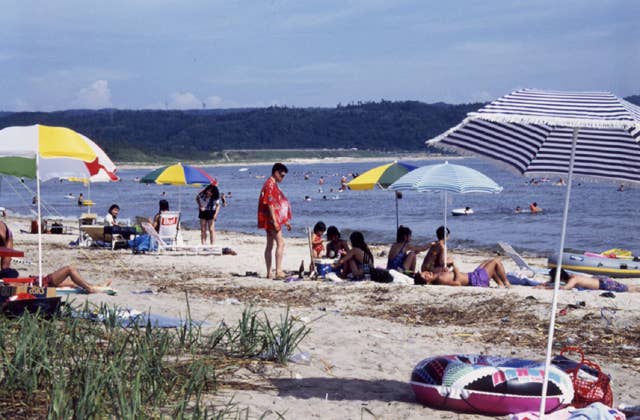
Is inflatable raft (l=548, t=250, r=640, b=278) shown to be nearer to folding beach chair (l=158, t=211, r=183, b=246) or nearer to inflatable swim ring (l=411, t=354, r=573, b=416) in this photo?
folding beach chair (l=158, t=211, r=183, b=246)

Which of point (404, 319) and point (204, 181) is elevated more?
point (204, 181)

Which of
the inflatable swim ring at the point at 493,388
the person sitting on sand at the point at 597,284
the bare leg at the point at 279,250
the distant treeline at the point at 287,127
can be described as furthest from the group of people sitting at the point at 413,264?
the distant treeline at the point at 287,127

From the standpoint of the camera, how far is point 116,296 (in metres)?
9.45

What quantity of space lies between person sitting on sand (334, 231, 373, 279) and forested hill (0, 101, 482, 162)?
149 metres

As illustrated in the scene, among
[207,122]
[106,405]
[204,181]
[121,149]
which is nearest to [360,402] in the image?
[106,405]

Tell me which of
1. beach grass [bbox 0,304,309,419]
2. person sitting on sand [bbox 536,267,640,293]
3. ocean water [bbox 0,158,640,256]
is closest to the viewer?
beach grass [bbox 0,304,309,419]

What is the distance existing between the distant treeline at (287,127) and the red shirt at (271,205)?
148 metres

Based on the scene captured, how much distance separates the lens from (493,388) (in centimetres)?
513

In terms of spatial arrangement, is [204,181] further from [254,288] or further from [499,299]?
[499,299]

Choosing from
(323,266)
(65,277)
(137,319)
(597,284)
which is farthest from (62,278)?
(597,284)

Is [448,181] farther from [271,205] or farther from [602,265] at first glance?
[602,265]

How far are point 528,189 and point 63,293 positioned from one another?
47.7 meters

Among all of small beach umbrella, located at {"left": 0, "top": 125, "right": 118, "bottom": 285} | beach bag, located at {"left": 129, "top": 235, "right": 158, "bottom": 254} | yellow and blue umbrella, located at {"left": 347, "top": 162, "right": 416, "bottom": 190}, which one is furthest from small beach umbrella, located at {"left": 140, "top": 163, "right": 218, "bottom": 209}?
small beach umbrella, located at {"left": 0, "top": 125, "right": 118, "bottom": 285}

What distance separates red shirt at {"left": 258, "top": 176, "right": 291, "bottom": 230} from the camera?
11.3 m
